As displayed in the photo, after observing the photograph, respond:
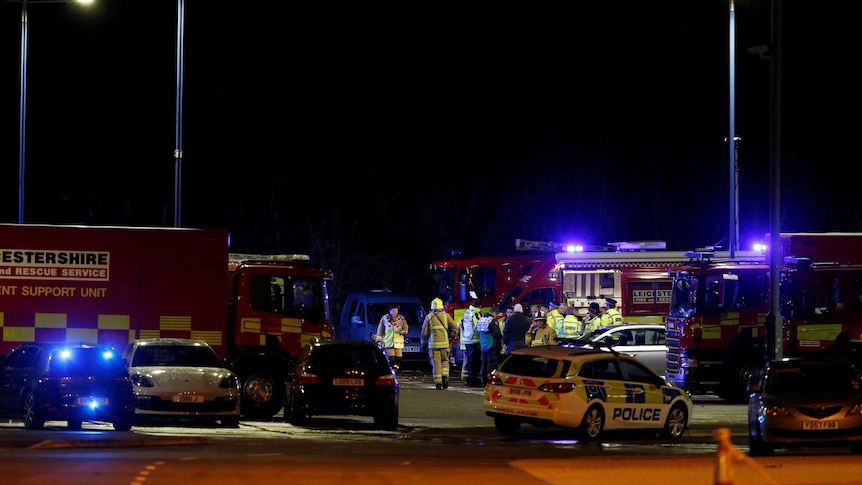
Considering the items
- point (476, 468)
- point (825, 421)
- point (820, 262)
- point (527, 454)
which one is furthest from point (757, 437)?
point (820, 262)

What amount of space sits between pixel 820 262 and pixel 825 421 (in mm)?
9063

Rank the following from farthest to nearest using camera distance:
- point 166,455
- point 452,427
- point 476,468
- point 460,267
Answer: point 460,267 → point 452,427 → point 166,455 → point 476,468

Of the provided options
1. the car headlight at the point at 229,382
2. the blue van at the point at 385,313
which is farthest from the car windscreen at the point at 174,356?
the blue van at the point at 385,313

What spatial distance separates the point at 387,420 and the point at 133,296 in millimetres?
5045

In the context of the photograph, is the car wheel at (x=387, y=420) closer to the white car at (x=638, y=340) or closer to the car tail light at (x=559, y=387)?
the car tail light at (x=559, y=387)

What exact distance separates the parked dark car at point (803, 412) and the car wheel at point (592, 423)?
2436 mm

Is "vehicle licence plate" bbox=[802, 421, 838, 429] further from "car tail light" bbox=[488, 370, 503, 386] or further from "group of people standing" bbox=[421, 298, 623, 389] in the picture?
"group of people standing" bbox=[421, 298, 623, 389]

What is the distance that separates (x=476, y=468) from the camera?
13914mm

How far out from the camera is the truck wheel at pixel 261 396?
22078 mm

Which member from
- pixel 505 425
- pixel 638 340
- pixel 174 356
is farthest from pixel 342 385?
pixel 638 340

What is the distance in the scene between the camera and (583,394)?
60.2ft

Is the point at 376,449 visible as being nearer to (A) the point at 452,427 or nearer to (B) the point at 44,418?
(A) the point at 452,427

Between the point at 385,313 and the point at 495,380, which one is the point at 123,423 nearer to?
the point at 495,380

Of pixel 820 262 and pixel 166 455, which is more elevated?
pixel 820 262
